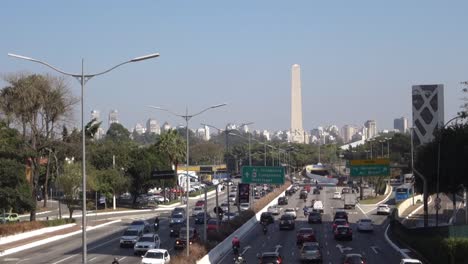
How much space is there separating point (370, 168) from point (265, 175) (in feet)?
35.3

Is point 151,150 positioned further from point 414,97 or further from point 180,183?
point 414,97

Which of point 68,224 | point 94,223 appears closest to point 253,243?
point 68,224

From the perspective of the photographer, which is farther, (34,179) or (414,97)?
(414,97)

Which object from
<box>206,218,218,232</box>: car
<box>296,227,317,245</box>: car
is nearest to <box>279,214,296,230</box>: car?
<box>206,218,218,232</box>: car

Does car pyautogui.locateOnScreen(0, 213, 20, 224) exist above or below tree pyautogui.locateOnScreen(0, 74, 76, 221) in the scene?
below

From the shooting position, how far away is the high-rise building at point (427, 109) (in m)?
102

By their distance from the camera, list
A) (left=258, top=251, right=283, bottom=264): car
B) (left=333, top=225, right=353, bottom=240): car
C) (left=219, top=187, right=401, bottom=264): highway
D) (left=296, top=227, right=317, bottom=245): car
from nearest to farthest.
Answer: (left=258, top=251, right=283, bottom=264): car < (left=219, top=187, right=401, bottom=264): highway < (left=296, top=227, right=317, bottom=245): car < (left=333, top=225, right=353, bottom=240): car

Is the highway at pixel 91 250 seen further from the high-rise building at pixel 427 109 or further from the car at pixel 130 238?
the high-rise building at pixel 427 109

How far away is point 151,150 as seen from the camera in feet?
388

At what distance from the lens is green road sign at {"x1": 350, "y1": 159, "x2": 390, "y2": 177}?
239ft

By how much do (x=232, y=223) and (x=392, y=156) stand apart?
411 ft

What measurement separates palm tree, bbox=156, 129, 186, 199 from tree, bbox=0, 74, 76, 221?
4212cm

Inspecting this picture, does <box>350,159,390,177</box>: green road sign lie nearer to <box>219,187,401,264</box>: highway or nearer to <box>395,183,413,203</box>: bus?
<box>219,187,401,264</box>: highway

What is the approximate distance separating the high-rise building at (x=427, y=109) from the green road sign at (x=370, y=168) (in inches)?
1197
